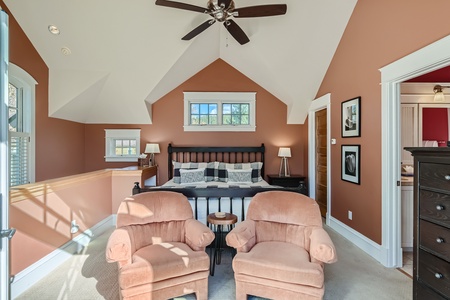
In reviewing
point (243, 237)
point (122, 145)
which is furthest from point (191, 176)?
point (243, 237)

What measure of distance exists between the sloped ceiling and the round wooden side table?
3050 mm

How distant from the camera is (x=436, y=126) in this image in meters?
3.99

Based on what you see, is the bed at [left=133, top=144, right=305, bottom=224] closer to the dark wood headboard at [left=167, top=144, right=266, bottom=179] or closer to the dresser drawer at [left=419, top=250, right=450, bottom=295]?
the dark wood headboard at [left=167, top=144, right=266, bottom=179]

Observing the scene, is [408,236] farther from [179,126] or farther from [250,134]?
[179,126]

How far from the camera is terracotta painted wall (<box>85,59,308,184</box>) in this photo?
5859mm

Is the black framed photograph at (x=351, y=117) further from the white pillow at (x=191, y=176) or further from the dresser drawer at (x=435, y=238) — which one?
the white pillow at (x=191, y=176)

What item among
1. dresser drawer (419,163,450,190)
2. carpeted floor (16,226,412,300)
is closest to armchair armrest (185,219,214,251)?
carpeted floor (16,226,412,300)

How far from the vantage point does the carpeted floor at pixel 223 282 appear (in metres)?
2.34

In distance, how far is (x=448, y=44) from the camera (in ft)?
7.18

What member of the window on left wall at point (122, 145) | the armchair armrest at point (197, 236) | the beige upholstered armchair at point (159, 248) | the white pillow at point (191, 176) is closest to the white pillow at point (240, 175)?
the white pillow at point (191, 176)

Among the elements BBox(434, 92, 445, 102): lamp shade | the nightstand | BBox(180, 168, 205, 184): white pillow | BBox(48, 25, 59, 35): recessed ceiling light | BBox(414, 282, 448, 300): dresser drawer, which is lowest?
BBox(414, 282, 448, 300): dresser drawer

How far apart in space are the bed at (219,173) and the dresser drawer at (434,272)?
1.41m

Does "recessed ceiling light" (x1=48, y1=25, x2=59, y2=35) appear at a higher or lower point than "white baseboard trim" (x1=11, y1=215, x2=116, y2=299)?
higher

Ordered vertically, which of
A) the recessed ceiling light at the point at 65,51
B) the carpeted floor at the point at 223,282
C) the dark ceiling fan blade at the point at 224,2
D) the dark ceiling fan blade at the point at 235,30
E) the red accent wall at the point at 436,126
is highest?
the recessed ceiling light at the point at 65,51
